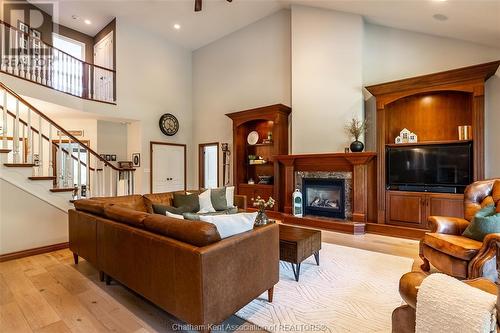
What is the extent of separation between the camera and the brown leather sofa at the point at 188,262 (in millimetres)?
1685

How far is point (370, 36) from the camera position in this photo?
530 cm

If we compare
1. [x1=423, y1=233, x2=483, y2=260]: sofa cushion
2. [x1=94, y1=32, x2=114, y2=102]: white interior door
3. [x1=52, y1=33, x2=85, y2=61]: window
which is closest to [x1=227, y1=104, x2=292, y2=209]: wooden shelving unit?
[x1=94, y1=32, x2=114, y2=102]: white interior door

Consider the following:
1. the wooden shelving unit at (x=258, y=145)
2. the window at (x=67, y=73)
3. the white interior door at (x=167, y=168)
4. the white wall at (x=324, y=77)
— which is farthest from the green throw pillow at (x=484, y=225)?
the window at (x=67, y=73)

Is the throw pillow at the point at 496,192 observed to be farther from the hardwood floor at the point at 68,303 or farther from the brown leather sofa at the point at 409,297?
the hardwood floor at the point at 68,303

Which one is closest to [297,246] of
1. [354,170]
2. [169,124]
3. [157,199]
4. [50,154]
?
[157,199]

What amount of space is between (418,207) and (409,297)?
12.8 feet

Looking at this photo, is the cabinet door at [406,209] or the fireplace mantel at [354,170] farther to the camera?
the fireplace mantel at [354,170]

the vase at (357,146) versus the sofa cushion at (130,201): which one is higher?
the vase at (357,146)

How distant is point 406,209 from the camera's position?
4547mm

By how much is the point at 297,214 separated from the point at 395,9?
4.22m

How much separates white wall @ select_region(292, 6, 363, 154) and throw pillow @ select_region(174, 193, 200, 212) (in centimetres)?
271

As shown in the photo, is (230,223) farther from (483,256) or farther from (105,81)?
(105,81)

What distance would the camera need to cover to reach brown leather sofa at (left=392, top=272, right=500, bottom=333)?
1.22m

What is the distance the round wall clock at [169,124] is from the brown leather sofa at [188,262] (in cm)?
505
